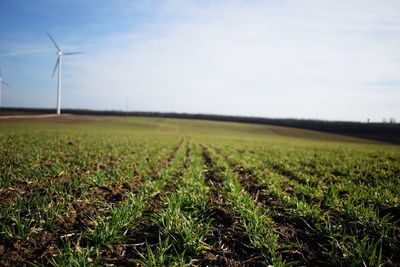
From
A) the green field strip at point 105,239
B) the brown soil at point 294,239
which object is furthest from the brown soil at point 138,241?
the brown soil at point 294,239

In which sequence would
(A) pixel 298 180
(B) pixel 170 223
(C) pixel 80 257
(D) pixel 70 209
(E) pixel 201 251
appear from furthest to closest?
(A) pixel 298 180, (D) pixel 70 209, (B) pixel 170 223, (E) pixel 201 251, (C) pixel 80 257

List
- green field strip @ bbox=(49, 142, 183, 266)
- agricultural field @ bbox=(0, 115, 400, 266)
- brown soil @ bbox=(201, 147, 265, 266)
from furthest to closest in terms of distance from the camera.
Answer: brown soil @ bbox=(201, 147, 265, 266), agricultural field @ bbox=(0, 115, 400, 266), green field strip @ bbox=(49, 142, 183, 266)

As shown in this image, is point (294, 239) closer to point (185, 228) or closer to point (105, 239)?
point (185, 228)

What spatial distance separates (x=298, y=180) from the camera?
10805mm

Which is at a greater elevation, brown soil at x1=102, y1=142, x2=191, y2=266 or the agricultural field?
the agricultural field

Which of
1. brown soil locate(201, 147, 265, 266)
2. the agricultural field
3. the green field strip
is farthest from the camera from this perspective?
brown soil locate(201, 147, 265, 266)

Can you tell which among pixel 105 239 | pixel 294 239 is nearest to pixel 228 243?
pixel 294 239

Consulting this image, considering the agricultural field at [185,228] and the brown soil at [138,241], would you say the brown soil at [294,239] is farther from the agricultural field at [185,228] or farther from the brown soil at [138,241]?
the brown soil at [138,241]

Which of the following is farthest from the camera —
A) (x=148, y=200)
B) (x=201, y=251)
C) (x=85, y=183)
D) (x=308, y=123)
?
(x=308, y=123)

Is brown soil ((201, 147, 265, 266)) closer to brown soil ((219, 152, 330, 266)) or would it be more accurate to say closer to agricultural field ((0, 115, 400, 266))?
agricultural field ((0, 115, 400, 266))

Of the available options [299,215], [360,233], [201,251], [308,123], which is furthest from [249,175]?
[308,123]

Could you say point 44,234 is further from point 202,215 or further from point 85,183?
point 85,183

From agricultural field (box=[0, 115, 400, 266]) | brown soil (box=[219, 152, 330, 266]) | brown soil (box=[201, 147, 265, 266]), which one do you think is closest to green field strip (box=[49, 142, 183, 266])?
agricultural field (box=[0, 115, 400, 266])

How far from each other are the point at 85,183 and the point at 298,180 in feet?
28.7
